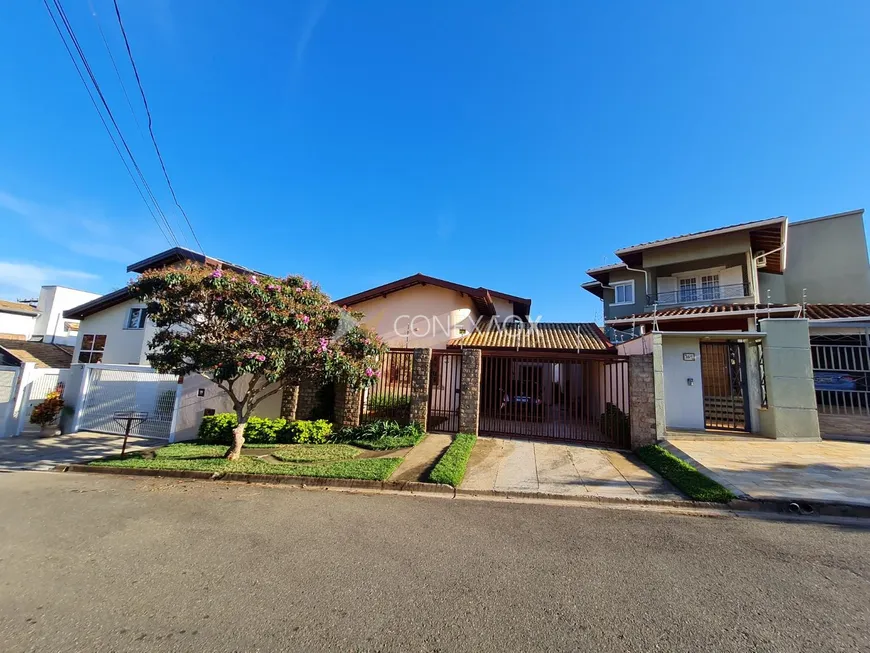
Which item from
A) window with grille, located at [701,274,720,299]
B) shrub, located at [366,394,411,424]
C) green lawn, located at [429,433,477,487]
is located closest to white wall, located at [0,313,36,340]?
shrub, located at [366,394,411,424]

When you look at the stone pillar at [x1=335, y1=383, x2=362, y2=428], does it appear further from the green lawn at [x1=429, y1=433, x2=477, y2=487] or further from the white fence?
the white fence

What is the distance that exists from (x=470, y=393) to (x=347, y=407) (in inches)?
141

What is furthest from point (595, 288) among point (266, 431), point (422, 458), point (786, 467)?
point (266, 431)

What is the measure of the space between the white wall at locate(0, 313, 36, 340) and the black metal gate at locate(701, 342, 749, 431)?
40.5 meters

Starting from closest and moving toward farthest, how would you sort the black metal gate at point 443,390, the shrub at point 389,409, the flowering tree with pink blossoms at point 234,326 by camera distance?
1. the flowering tree with pink blossoms at point 234,326
2. the shrub at point 389,409
3. the black metal gate at point 443,390

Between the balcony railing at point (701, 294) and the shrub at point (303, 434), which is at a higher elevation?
the balcony railing at point (701, 294)

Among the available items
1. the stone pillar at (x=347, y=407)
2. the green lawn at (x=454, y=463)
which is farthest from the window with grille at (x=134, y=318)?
the green lawn at (x=454, y=463)

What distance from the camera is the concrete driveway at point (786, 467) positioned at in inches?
201

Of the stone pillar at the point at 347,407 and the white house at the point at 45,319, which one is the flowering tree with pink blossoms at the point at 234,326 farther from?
the white house at the point at 45,319

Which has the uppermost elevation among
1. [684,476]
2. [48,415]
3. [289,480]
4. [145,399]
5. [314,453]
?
[145,399]

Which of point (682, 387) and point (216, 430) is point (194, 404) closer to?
point (216, 430)

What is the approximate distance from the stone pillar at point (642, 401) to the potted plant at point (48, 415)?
54.2 feet

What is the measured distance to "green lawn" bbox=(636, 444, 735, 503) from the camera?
511cm

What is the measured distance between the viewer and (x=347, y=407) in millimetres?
10102
